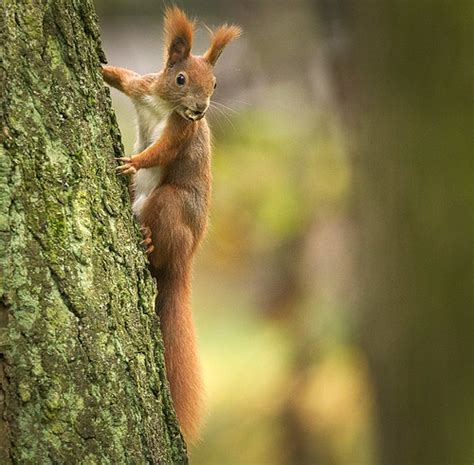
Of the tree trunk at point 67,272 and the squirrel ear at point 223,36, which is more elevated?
the squirrel ear at point 223,36

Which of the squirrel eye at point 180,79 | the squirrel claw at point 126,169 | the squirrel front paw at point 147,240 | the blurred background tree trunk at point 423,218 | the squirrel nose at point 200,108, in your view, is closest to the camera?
the squirrel claw at point 126,169

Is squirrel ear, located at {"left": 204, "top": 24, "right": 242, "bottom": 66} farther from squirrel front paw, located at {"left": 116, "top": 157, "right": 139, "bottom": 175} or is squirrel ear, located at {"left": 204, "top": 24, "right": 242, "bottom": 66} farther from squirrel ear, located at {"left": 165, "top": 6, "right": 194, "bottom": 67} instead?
squirrel front paw, located at {"left": 116, "top": 157, "right": 139, "bottom": 175}

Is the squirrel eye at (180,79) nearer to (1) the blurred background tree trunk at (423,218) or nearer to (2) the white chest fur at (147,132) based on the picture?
(2) the white chest fur at (147,132)

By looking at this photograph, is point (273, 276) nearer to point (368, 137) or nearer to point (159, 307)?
point (368, 137)

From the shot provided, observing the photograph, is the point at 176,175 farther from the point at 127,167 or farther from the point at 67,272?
the point at 67,272

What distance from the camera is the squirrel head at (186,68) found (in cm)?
321

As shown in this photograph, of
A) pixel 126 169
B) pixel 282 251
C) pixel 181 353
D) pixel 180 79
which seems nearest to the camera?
pixel 126 169

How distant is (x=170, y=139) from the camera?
316 centimetres

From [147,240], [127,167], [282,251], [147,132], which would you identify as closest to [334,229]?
[282,251]

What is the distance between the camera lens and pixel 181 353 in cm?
288

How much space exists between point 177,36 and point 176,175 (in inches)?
17.9

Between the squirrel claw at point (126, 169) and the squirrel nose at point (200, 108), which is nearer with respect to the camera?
the squirrel claw at point (126, 169)

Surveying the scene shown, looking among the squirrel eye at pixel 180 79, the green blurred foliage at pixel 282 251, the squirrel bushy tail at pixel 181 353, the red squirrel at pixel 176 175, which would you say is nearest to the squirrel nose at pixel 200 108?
the red squirrel at pixel 176 175

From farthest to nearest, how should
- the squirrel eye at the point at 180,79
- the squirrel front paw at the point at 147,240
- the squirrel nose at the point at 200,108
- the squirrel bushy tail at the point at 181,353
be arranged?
the squirrel eye at the point at 180,79
the squirrel nose at the point at 200,108
the squirrel front paw at the point at 147,240
the squirrel bushy tail at the point at 181,353
